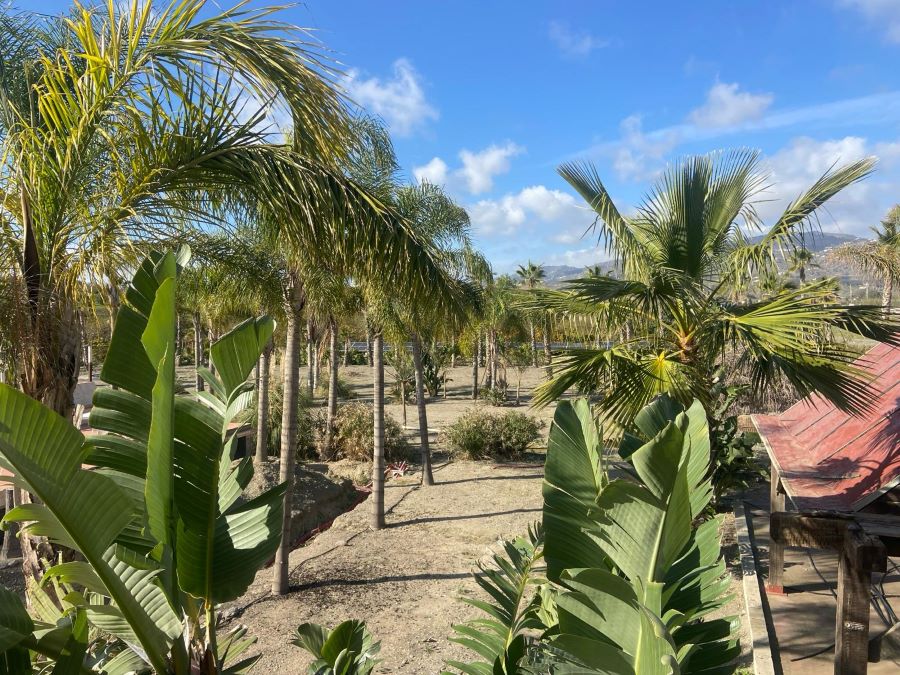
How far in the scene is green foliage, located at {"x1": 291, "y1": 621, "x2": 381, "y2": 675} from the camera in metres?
2.23

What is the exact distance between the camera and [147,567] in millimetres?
1765

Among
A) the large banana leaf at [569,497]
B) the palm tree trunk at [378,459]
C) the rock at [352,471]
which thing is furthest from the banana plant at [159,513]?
the rock at [352,471]

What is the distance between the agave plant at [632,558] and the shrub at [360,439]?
14276 mm

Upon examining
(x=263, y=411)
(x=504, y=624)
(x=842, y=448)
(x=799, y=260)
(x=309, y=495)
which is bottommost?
(x=309, y=495)

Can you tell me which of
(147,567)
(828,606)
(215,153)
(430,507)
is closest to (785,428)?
(828,606)

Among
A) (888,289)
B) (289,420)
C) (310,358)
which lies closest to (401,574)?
(289,420)

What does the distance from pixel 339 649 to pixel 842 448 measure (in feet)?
19.2

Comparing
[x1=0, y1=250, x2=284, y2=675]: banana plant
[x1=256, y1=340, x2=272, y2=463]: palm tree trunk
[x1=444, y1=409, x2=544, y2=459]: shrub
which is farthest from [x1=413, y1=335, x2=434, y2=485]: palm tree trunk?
[x1=0, y1=250, x2=284, y2=675]: banana plant

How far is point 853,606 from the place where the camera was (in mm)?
4320

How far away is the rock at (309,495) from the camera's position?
11.2 meters

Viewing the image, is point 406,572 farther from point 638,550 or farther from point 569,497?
point 638,550

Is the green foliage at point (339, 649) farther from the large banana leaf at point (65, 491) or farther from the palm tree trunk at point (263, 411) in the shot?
the palm tree trunk at point (263, 411)

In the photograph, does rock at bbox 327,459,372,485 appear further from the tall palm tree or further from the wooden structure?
the tall palm tree

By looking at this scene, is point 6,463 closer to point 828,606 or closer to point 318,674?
point 318,674
